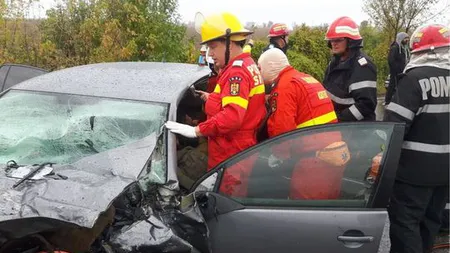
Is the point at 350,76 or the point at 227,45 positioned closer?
the point at 227,45

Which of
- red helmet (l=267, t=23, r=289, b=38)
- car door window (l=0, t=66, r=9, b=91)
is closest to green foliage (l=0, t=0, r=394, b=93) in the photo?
red helmet (l=267, t=23, r=289, b=38)

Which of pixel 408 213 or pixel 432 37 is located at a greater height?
pixel 432 37

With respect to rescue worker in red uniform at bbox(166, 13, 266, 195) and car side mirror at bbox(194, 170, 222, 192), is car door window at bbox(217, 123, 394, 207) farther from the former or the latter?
rescue worker in red uniform at bbox(166, 13, 266, 195)

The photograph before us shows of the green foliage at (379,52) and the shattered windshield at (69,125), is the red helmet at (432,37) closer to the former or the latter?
the shattered windshield at (69,125)

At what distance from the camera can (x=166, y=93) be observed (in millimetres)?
2766

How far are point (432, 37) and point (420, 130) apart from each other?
59cm

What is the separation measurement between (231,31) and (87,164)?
113 centimetres

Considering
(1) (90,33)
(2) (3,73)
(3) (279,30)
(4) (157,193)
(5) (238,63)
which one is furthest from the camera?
(1) (90,33)

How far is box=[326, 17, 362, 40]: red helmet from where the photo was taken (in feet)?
11.7

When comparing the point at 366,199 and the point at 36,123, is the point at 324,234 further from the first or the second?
the point at 36,123

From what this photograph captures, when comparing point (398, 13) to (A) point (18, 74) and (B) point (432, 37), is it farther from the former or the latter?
(A) point (18, 74)

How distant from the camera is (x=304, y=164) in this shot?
7.45ft

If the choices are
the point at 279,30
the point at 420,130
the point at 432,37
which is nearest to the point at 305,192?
the point at 420,130

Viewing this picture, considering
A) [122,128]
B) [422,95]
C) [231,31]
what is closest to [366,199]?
[422,95]
